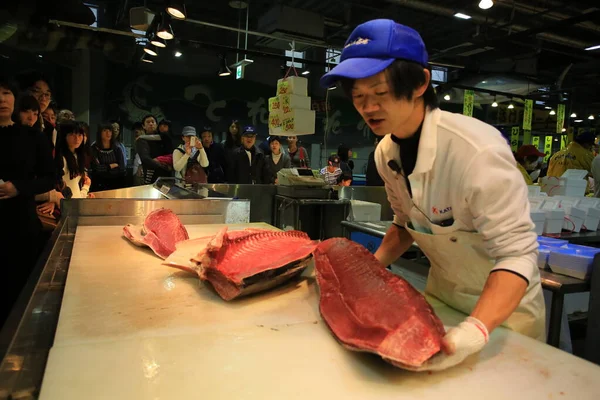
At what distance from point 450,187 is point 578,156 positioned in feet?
21.5

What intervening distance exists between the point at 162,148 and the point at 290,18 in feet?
10.7

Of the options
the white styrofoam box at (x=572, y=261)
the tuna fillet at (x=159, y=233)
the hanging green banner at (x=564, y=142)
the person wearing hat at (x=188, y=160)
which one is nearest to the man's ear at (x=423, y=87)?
the tuna fillet at (x=159, y=233)

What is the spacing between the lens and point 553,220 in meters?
3.52

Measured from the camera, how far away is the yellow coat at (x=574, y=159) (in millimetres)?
6582

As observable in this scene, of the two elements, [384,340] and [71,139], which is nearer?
[384,340]

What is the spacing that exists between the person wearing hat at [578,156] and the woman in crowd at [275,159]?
446cm

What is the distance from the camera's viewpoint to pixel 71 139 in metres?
4.27

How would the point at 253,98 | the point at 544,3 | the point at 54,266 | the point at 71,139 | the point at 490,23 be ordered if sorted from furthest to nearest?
the point at 253,98 → the point at 490,23 → the point at 544,3 → the point at 71,139 → the point at 54,266

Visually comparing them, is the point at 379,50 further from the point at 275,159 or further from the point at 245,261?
the point at 275,159

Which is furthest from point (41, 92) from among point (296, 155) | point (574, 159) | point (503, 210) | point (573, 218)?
point (574, 159)

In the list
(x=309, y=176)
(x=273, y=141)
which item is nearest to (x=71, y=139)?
(x=309, y=176)

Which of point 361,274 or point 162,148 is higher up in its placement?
point 162,148

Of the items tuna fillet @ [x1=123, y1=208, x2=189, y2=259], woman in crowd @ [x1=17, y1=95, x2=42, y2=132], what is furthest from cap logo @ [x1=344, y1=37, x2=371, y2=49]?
woman in crowd @ [x1=17, y1=95, x2=42, y2=132]

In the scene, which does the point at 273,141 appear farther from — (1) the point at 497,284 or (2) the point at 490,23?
(1) the point at 497,284
